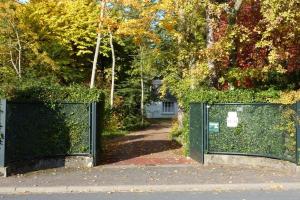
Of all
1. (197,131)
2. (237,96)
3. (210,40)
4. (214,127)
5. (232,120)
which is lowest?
(197,131)

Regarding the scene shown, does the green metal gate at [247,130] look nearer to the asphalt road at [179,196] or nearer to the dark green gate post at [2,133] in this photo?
the asphalt road at [179,196]

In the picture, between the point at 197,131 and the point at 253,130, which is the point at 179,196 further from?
the point at 197,131

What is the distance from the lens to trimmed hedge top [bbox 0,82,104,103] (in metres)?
16.0

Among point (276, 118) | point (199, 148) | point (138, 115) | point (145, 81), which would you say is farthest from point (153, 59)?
point (145, 81)

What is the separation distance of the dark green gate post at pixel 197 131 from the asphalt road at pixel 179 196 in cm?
536

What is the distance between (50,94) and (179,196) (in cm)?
645

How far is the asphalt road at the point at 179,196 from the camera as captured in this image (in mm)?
11430

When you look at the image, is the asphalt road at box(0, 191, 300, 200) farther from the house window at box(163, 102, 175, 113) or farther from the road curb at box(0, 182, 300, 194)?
the house window at box(163, 102, 175, 113)

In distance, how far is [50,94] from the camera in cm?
1645

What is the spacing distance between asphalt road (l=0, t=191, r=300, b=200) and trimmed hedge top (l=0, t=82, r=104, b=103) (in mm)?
4723

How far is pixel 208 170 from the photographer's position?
15.8m

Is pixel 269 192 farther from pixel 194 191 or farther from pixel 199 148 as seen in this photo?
pixel 199 148

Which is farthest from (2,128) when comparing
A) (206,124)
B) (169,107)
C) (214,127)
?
(169,107)

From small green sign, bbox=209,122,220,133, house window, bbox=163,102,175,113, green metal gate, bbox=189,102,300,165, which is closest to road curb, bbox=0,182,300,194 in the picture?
green metal gate, bbox=189,102,300,165
